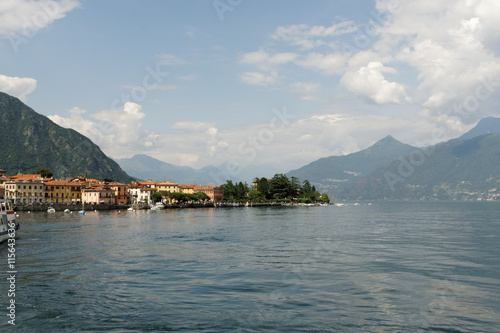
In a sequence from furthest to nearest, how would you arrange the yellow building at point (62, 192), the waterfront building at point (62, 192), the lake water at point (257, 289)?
1. the waterfront building at point (62, 192)
2. the yellow building at point (62, 192)
3. the lake water at point (257, 289)

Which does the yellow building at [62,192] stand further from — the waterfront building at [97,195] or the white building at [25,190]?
the waterfront building at [97,195]

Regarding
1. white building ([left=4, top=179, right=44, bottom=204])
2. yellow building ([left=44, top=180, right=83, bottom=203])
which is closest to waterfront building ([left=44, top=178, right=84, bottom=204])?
yellow building ([left=44, top=180, right=83, bottom=203])

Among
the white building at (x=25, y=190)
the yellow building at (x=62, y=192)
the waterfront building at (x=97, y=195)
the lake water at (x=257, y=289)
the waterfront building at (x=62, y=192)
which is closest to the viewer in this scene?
the lake water at (x=257, y=289)

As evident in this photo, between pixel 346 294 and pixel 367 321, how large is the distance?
14.4 ft

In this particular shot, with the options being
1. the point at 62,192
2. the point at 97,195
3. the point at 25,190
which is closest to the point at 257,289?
the point at 25,190

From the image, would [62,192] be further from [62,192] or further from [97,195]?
[97,195]

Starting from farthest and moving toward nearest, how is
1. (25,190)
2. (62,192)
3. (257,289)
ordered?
(62,192)
(25,190)
(257,289)

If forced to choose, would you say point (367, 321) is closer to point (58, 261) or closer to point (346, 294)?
point (346, 294)

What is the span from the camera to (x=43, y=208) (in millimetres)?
155500

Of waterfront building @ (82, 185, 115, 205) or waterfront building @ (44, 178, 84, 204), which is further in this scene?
waterfront building @ (82, 185, 115, 205)

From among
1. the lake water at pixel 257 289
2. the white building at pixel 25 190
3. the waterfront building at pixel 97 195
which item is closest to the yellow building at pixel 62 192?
the white building at pixel 25 190

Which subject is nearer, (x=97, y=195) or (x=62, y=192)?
(x=62, y=192)

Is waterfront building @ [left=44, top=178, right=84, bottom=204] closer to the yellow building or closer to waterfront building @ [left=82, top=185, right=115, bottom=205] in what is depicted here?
the yellow building

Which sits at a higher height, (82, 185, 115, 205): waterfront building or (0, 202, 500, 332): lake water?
(82, 185, 115, 205): waterfront building
